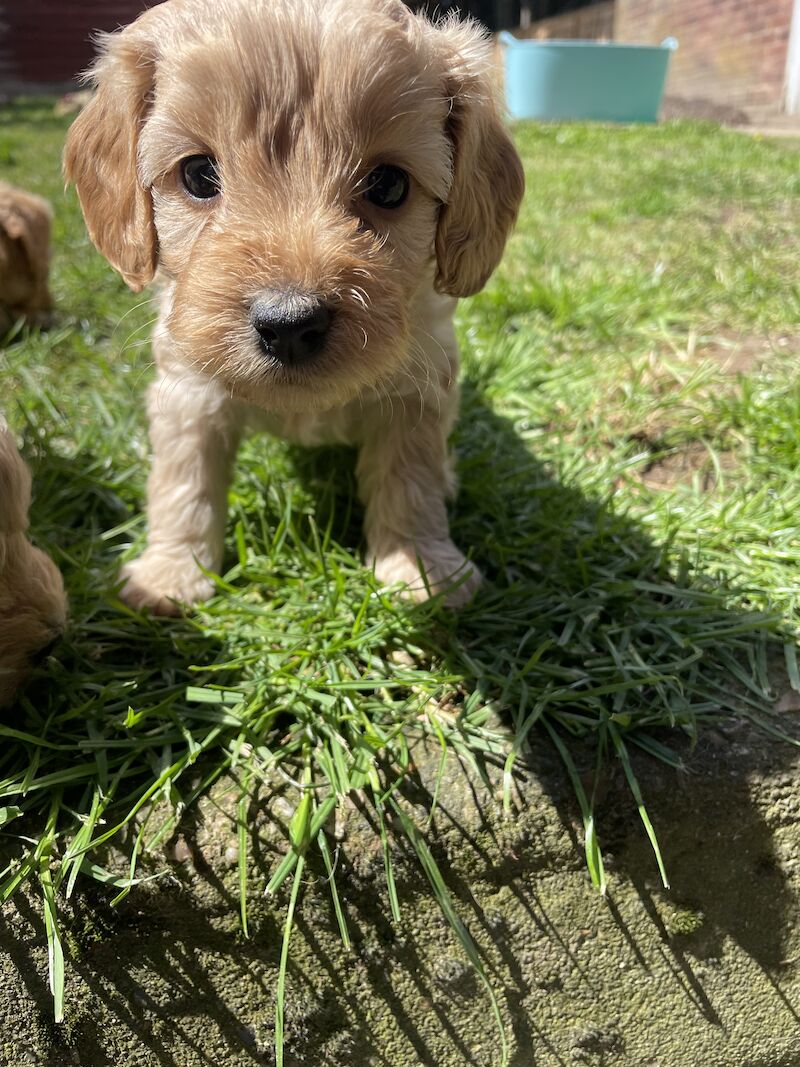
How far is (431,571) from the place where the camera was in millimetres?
2070

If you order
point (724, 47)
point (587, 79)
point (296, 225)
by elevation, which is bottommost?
point (296, 225)

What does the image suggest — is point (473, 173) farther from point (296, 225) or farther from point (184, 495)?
point (184, 495)

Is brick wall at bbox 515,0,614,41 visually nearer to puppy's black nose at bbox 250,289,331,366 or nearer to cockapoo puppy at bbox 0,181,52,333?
cockapoo puppy at bbox 0,181,52,333

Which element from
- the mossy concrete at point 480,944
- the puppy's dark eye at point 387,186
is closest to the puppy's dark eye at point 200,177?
the puppy's dark eye at point 387,186

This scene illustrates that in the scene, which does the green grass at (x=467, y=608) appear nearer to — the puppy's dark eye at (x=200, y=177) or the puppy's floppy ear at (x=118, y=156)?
the puppy's floppy ear at (x=118, y=156)

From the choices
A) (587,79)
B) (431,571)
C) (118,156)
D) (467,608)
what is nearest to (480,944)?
(467,608)

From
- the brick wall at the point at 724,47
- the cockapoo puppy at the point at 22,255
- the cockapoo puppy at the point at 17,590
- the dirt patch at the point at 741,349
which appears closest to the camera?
the cockapoo puppy at the point at 17,590

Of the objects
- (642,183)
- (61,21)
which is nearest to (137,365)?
(642,183)

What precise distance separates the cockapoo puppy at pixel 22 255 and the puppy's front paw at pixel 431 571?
2.30 meters

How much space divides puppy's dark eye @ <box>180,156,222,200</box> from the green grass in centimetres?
49

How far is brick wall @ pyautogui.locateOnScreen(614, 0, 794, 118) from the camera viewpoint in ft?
34.5

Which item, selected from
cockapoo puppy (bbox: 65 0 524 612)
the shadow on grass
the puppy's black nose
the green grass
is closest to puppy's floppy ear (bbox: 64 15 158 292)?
cockapoo puppy (bbox: 65 0 524 612)

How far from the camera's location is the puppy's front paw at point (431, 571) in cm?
200

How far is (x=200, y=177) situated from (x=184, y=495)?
2.52ft
